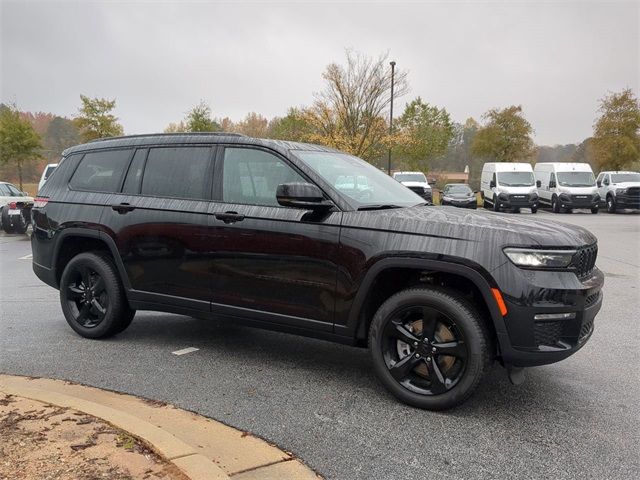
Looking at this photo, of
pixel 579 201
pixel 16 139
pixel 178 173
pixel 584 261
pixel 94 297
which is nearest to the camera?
pixel 584 261

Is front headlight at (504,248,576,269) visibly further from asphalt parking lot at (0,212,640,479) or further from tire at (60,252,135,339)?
tire at (60,252,135,339)

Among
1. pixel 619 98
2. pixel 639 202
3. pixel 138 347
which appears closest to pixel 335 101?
pixel 639 202

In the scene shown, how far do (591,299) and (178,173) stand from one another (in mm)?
3361

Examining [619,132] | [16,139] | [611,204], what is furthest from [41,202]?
[619,132]

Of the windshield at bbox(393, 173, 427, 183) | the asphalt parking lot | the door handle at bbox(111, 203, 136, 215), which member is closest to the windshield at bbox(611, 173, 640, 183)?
the windshield at bbox(393, 173, 427, 183)

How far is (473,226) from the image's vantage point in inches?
134

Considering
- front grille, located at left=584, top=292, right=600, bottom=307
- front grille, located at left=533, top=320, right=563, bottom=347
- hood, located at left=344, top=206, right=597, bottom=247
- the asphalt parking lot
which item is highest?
hood, located at left=344, top=206, right=597, bottom=247

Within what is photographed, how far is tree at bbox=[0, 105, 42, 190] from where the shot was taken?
3102 cm

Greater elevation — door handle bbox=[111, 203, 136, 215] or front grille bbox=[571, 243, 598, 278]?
door handle bbox=[111, 203, 136, 215]

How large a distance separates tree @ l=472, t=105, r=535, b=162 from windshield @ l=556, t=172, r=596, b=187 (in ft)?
63.7

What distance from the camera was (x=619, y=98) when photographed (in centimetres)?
3688

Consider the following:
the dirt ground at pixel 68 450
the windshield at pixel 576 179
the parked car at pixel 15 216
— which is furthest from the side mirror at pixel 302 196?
the windshield at pixel 576 179

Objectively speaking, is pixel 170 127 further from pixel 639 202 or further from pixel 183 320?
pixel 183 320

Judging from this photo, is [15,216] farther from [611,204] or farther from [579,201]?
[611,204]
